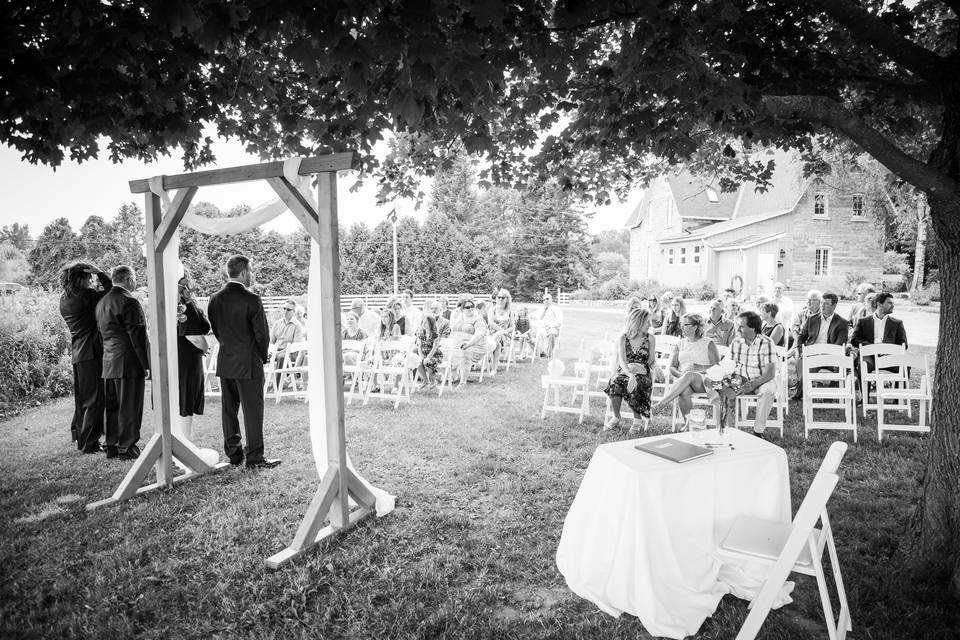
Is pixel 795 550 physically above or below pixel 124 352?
below

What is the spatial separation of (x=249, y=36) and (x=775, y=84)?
376 cm

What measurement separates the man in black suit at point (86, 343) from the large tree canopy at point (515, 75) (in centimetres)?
168

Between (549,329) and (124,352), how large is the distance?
31.1ft

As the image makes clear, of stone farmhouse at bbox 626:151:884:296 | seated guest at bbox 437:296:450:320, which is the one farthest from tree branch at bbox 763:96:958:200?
stone farmhouse at bbox 626:151:884:296

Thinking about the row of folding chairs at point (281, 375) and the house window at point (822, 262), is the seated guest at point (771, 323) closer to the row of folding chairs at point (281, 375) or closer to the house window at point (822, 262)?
the row of folding chairs at point (281, 375)

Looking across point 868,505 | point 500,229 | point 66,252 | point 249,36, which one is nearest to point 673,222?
point 500,229

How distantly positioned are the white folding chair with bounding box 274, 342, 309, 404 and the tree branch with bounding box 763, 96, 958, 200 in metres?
7.30

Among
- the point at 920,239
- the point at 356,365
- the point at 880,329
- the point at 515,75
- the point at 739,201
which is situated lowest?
the point at 356,365

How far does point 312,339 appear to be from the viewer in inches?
177

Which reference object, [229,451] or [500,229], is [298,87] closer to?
[229,451]

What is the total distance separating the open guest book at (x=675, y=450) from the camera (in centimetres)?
326

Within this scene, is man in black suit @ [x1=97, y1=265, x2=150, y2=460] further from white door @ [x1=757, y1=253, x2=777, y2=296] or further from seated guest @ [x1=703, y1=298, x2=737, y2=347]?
white door @ [x1=757, y1=253, x2=777, y2=296]

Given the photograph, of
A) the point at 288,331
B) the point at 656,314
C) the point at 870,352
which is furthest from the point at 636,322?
the point at 288,331

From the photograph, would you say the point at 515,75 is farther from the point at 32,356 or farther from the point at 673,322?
the point at 32,356
